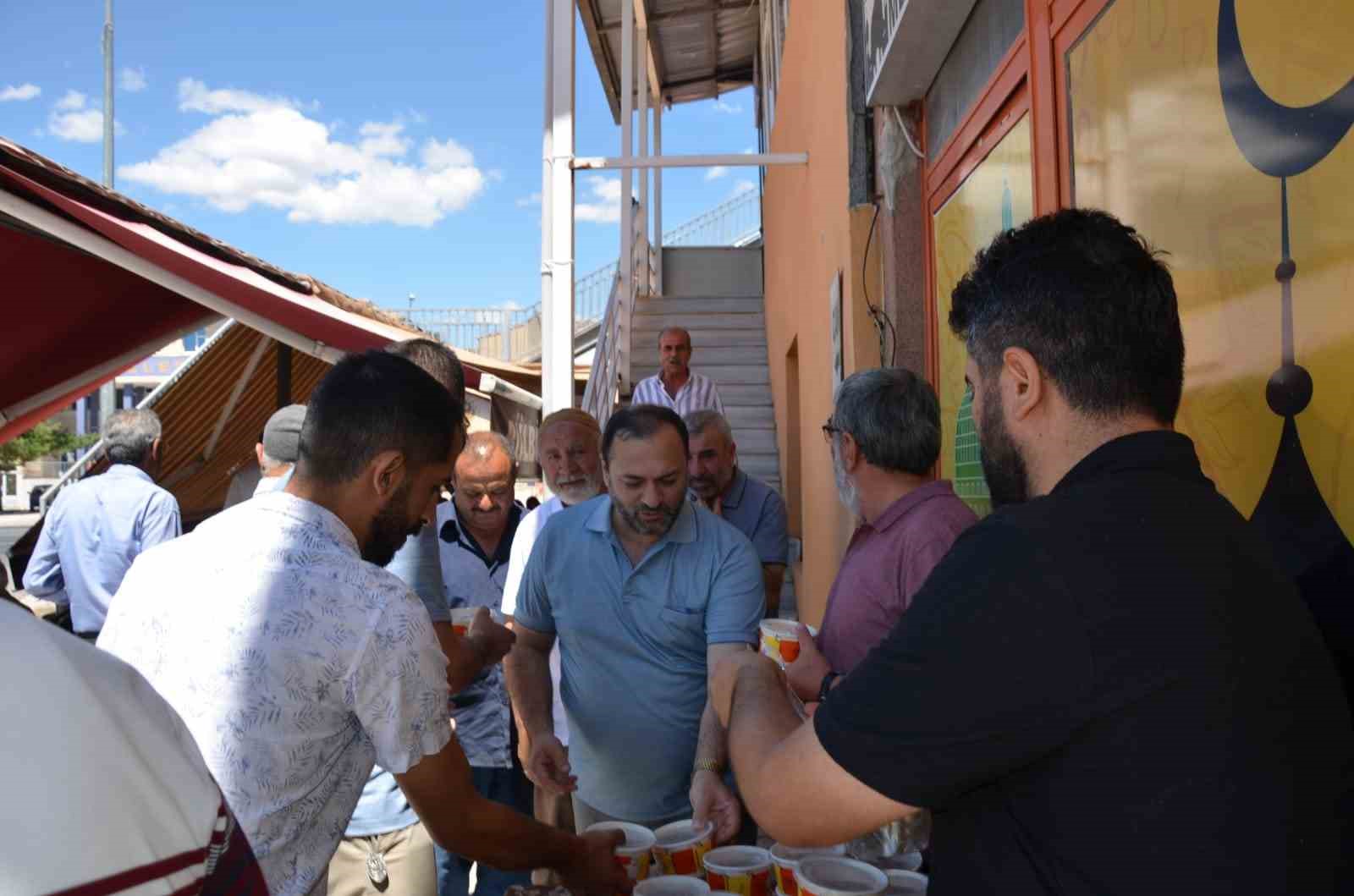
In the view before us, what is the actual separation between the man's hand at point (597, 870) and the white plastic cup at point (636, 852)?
0.5 inches

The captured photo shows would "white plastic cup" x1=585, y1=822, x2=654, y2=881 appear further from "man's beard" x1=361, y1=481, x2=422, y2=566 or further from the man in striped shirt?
the man in striped shirt

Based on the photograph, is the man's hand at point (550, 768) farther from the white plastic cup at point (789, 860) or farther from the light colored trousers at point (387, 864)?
the white plastic cup at point (789, 860)

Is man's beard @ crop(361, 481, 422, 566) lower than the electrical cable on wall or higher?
lower

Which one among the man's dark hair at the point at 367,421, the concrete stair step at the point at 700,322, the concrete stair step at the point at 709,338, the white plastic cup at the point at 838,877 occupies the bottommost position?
the white plastic cup at the point at 838,877

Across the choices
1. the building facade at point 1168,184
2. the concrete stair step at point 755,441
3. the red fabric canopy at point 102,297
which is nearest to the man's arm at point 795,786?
the building facade at point 1168,184

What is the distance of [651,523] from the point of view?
2.61 m

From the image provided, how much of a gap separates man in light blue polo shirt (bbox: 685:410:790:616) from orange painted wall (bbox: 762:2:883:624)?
36 cm

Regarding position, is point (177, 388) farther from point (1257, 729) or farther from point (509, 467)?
point (1257, 729)

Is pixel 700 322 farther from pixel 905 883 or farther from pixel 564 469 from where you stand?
pixel 905 883

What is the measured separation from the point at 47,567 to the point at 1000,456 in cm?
505

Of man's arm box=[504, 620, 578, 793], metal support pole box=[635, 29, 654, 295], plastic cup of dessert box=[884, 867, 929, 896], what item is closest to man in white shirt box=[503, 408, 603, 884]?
man's arm box=[504, 620, 578, 793]

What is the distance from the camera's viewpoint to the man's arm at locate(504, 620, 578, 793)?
2.39 m

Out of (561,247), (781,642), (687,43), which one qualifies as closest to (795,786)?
(781,642)

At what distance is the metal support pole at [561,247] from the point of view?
6.25 metres
